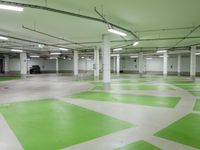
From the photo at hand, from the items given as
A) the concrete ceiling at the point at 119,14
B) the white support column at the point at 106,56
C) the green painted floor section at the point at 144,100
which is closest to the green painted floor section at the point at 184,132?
the green painted floor section at the point at 144,100

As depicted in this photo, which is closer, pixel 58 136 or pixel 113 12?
pixel 58 136

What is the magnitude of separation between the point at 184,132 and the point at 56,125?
3656 millimetres

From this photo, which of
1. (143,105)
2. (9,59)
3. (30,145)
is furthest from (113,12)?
(9,59)

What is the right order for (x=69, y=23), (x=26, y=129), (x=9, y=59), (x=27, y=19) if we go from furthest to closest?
(x=9, y=59), (x=69, y=23), (x=27, y=19), (x=26, y=129)

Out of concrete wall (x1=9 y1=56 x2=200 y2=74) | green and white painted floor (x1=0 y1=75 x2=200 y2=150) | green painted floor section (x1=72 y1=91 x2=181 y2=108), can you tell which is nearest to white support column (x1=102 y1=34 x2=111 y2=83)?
green painted floor section (x1=72 y1=91 x2=181 y2=108)

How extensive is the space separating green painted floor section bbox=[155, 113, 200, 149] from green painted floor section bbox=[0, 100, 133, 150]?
3.71 feet

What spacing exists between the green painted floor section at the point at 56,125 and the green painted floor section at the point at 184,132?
113 cm

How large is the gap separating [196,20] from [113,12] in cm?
476

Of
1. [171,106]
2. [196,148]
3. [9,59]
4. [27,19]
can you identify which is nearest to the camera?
[196,148]

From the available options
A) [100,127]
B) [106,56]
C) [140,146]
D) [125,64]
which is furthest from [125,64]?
[140,146]

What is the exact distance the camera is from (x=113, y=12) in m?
8.32

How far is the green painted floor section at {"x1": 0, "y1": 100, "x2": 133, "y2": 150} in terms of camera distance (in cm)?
445

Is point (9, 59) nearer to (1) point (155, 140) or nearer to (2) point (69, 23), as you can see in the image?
(2) point (69, 23)

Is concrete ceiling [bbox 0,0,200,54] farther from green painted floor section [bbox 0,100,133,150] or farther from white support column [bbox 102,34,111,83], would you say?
green painted floor section [bbox 0,100,133,150]
